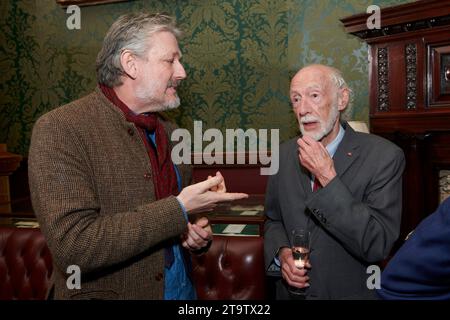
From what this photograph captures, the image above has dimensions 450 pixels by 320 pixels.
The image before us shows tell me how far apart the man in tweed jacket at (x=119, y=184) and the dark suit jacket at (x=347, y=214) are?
411 millimetres

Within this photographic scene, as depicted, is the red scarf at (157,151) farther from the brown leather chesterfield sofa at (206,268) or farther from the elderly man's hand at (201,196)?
the brown leather chesterfield sofa at (206,268)

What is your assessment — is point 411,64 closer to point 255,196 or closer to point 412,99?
point 412,99

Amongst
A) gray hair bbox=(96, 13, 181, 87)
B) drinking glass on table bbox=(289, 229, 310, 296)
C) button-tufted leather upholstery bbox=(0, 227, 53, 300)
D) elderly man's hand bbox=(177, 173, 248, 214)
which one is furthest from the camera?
button-tufted leather upholstery bbox=(0, 227, 53, 300)

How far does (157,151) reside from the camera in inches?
65.9

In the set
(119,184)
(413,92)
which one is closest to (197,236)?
(119,184)

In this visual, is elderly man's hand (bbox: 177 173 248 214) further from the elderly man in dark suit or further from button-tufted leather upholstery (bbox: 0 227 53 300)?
button-tufted leather upholstery (bbox: 0 227 53 300)

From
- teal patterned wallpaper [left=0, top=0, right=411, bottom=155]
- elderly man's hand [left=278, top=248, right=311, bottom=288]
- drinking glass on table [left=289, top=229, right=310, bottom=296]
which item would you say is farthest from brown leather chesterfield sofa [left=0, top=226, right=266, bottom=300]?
teal patterned wallpaper [left=0, top=0, right=411, bottom=155]

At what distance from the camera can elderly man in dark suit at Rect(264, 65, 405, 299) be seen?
167 cm

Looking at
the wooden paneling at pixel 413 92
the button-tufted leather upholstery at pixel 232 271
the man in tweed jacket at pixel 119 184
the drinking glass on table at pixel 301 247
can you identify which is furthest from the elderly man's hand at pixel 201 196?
the wooden paneling at pixel 413 92

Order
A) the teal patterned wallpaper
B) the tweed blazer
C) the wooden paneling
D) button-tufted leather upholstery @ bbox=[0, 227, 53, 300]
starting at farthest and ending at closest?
the teal patterned wallpaper, the wooden paneling, button-tufted leather upholstery @ bbox=[0, 227, 53, 300], the tweed blazer

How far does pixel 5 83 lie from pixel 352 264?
418 cm

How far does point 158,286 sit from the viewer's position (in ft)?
5.03

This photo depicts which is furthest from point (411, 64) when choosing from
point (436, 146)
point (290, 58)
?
point (290, 58)

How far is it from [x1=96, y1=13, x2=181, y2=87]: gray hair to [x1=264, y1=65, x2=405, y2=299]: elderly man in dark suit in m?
0.74
